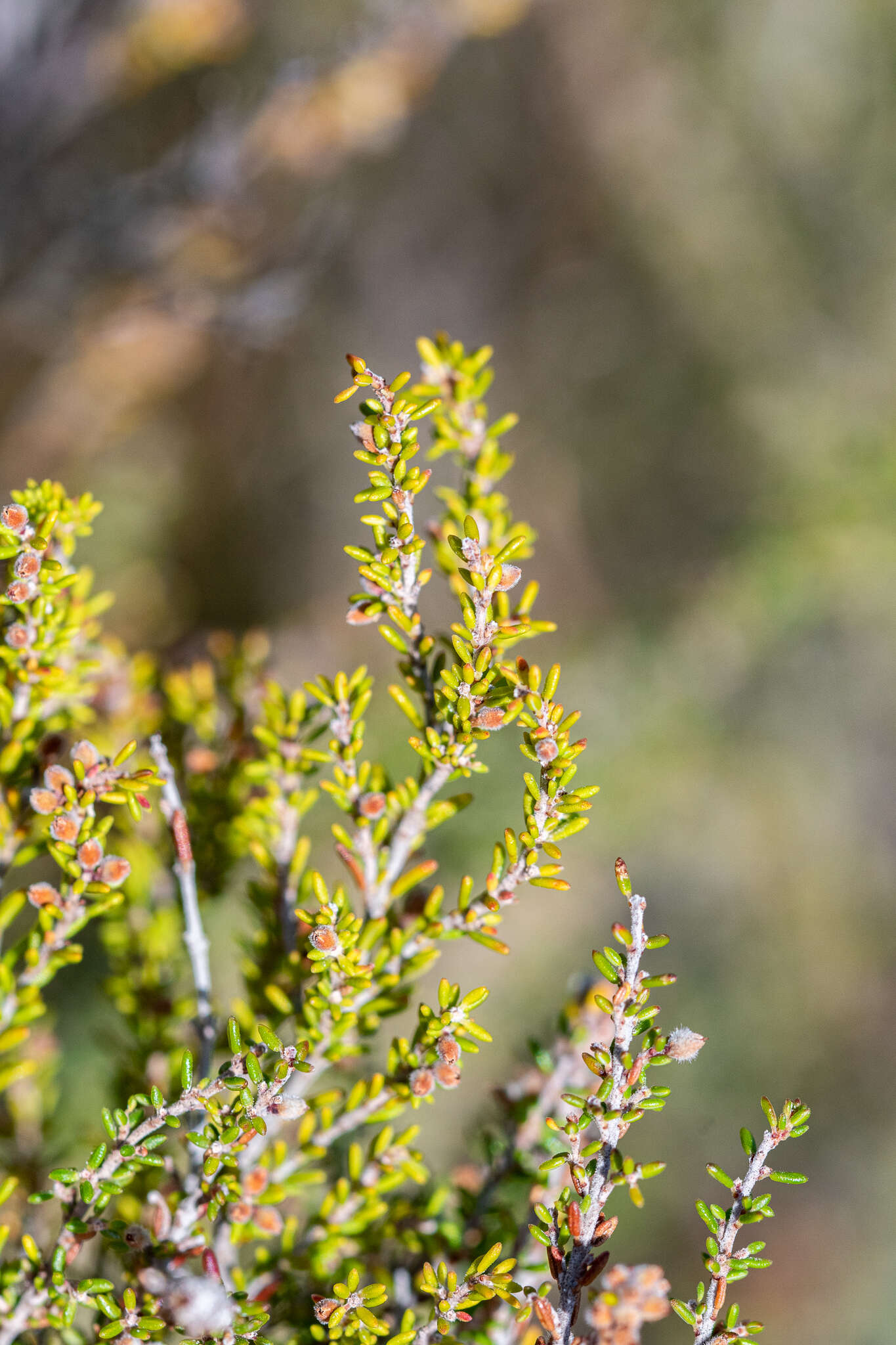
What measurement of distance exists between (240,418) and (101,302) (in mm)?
1835

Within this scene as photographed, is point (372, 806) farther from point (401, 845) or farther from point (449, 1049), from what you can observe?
point (449, 1049)

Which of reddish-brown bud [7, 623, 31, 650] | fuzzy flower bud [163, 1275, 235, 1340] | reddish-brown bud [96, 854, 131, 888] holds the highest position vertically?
reddish-brown bud [7, 623, 31, 650]

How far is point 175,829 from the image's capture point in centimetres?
92

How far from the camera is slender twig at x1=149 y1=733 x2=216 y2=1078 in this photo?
3.03 feet

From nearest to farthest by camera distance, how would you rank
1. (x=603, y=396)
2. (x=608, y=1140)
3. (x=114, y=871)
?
(x=608, y=1140)
(x=114, y=871)
(x=603, y=396)

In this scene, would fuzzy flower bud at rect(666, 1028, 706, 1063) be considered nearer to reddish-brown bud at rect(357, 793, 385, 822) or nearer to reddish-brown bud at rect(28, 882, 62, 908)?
reddish-brown bud at rect(357, 793, 385, 822)

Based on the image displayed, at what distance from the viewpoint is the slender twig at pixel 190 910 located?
922 millimetres

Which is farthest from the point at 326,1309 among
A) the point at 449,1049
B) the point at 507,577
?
the point at 507,577

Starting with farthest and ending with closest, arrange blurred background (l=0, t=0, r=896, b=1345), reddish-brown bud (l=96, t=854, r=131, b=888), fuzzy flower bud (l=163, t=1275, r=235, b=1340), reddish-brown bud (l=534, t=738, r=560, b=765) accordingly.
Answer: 1. blurred background (l=0, t=0, r=896, b=1345)
2. reddish-brown bud (l=96, t=854, r=131, b=888)
3. reddish-brown bud (l=534, t=738, r=560, b=765)
4. fuzzy flower bud (l=163, t=1275, r=235, b=1340)

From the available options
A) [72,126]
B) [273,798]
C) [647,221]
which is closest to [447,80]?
[647,221]

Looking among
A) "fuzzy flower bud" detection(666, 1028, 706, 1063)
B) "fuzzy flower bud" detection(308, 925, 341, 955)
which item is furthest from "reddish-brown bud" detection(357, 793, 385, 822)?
"fuzzy flower bud" detection(666, 1028, 706, 1063)

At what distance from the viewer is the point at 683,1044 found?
2.49ft

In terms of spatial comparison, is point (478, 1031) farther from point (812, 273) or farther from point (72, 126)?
point (812, 273)

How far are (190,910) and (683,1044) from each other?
55cm
